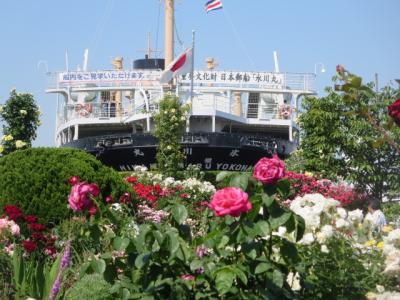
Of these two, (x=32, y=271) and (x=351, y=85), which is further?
(x=32, y=271)

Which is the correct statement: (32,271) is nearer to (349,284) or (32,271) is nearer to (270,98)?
(349,284)

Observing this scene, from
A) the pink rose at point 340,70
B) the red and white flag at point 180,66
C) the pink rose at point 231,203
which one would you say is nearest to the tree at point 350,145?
the pink rose at point 340,70

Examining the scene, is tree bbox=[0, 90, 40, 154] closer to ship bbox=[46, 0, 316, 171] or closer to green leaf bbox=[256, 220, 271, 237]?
ship bbox=[46, 0, 316, 171]

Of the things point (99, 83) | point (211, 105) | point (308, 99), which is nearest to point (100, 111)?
point (99, 83)

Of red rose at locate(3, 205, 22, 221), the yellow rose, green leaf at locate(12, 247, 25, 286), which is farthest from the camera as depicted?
red rose at locate(3, 205, 22, 221)

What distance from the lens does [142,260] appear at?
3824mm

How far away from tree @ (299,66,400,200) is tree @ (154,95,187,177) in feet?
14.8

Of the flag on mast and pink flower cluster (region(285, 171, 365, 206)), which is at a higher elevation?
the flag on mast

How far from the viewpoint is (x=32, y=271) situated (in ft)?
18.6

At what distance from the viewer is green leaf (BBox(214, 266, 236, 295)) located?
11.9 feet

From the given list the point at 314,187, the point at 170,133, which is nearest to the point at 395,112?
the point at 314,187

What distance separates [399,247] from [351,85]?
0.88m

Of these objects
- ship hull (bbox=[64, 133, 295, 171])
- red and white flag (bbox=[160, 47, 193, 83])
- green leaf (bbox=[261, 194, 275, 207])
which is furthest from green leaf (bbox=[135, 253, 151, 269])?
red and white flag (bbox=[160, 47, 193, 83])

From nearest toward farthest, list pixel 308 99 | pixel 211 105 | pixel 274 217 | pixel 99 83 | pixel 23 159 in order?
pixel 274 217 → pixel 23 159 → pixel 308 99 → pixel 211 105 → pixel 99 83
